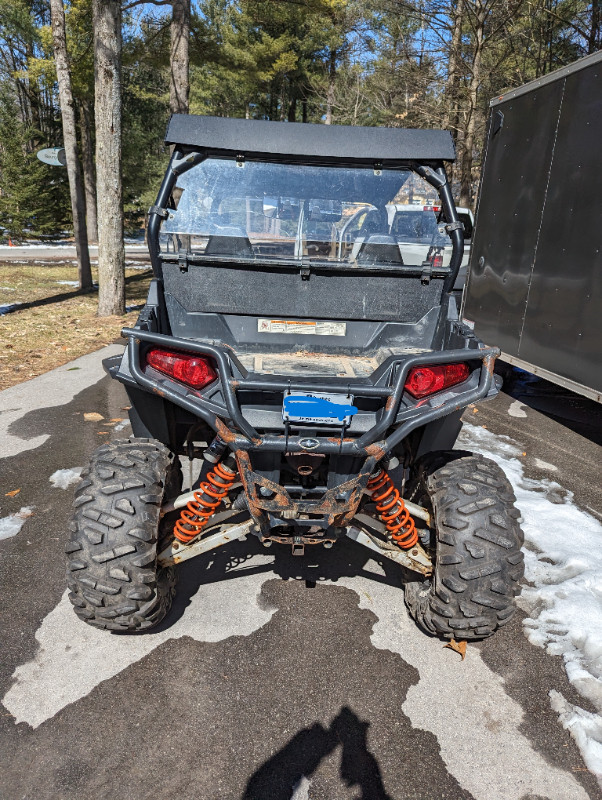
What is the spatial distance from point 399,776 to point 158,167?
3300 centimetres

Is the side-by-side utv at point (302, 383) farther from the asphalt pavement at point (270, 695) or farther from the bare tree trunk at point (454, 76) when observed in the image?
the bare tree trunk at point (454, 76)

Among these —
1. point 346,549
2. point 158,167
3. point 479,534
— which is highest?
point 158,167

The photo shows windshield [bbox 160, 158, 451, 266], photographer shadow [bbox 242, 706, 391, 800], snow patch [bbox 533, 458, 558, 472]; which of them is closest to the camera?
photographer shadow [bbox 242, 706, 391, 800]

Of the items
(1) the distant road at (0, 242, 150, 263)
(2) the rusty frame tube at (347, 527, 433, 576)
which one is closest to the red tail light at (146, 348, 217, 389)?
(2) the rusty frame tube at (347, 527, 433, 576)

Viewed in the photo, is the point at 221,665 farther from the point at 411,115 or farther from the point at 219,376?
the point at 411,115

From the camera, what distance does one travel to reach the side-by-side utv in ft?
7.95

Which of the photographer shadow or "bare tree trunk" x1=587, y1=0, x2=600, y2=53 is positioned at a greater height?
"bare tree trunk" x1=587, y1=0, x2=600, y2=53

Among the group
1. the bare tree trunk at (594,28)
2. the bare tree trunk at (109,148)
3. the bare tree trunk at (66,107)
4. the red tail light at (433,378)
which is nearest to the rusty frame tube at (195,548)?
the red tail light at (433,378)

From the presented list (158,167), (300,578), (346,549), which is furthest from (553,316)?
(158,167)

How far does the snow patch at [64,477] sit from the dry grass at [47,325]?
297cm

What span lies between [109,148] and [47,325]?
3.36 m

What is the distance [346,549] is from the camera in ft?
12.3

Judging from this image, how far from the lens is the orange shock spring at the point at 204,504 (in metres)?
2.60

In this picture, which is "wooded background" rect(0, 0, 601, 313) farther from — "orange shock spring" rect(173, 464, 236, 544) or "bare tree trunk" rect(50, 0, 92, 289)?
"orange shock spring" rect(173, 464, 236, 544)
